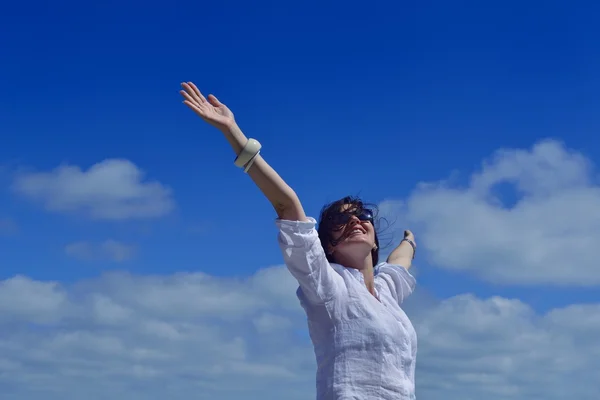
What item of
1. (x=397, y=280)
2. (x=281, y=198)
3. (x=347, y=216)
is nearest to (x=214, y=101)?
(x=281, y=198)

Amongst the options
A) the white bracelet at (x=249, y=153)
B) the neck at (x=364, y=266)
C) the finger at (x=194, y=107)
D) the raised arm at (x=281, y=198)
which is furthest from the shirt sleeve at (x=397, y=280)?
the finger at (x=194, y=107)

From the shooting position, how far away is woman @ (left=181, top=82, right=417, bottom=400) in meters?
6.52

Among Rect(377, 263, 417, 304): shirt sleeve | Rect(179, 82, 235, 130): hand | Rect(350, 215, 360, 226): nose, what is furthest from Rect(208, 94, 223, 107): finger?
Rect(377, 263, 417, 304): shirt sleeve

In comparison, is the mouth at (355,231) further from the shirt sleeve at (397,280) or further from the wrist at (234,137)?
the wrist at (234,137)

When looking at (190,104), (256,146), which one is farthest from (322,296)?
(190,104)

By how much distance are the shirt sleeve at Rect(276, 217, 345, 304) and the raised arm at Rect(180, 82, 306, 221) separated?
12 centimetres

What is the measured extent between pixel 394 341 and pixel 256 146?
2.11 metres

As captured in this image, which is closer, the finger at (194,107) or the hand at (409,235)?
the finger at (194,107)

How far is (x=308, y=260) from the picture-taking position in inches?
260

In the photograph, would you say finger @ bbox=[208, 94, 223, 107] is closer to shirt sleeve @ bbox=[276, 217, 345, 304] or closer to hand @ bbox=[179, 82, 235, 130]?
hand @ bbox=[179, 82, 235, 130]

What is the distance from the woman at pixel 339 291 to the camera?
6.52 m

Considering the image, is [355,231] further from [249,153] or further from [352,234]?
[249,153]

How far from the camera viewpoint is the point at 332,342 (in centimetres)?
691

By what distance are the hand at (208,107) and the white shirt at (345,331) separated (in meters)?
0.92
